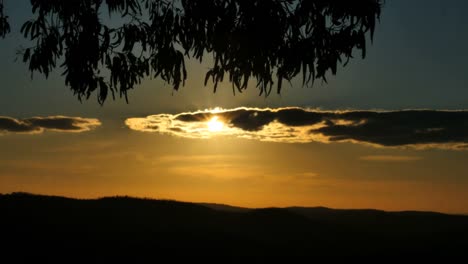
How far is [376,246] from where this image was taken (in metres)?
23.3

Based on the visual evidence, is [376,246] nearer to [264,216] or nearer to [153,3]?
[264,216]

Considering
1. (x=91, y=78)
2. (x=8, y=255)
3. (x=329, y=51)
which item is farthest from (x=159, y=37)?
(x=8, y=255)

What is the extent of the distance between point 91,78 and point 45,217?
34.4 feet

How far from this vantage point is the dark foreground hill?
1853 cm

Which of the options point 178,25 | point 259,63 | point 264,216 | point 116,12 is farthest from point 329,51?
point 264,216

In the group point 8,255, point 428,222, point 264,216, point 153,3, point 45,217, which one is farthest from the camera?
point 428,222

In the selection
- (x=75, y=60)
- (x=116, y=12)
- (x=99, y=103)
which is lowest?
(x=99, y=103)

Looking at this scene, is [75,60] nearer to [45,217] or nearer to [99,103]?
[99,103]

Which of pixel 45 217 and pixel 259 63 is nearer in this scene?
pixel 259 63

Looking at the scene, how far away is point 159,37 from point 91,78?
1.39m

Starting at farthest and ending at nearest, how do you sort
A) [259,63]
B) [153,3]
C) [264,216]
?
[264,216]
[153,3]
[259,63]

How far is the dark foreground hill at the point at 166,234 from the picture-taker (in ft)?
60.8

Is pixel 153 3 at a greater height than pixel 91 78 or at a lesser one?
greater

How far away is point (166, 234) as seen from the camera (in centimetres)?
2070
